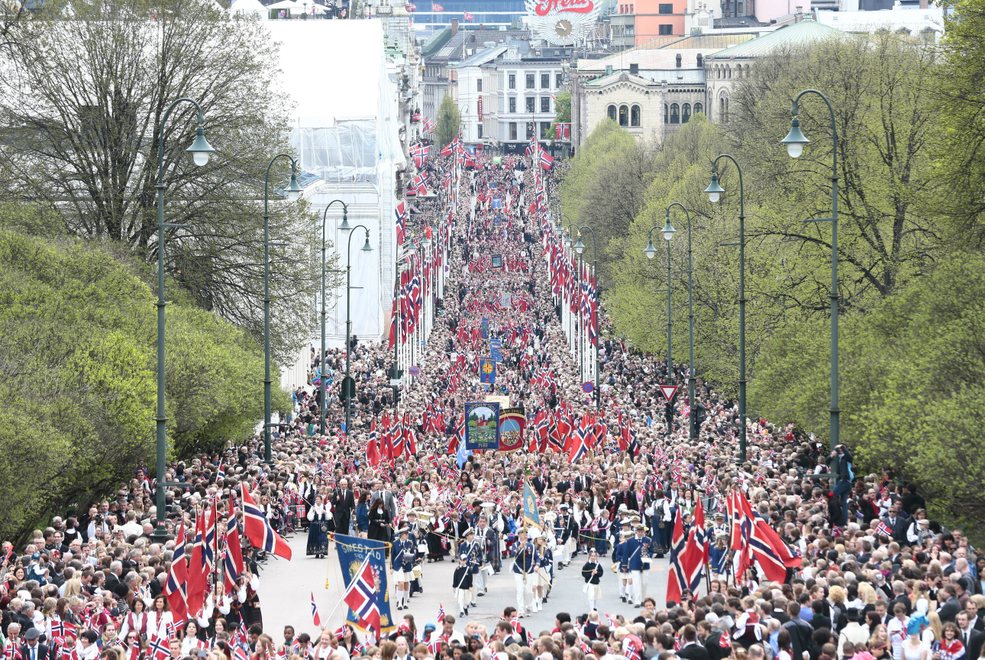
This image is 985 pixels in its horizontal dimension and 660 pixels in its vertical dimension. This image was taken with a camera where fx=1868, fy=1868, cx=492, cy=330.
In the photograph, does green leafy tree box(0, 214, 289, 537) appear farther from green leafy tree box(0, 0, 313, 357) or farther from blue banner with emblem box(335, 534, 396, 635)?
blue banner with emblem box(335, 534, 396, 635)

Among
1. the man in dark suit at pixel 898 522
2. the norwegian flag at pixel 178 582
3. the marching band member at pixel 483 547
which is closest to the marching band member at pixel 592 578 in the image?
the marching band member at pixel 483 547

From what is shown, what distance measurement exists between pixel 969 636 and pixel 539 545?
35.9 ft

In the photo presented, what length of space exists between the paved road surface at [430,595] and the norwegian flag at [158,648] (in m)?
4.77

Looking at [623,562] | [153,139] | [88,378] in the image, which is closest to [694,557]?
[623,562]

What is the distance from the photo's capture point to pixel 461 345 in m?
77.8

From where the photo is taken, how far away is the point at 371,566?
76.2 ft

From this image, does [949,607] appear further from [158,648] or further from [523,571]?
[523,571]

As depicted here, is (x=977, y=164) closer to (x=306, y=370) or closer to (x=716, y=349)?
(x=716, y=349)

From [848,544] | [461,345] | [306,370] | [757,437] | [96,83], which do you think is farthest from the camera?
[461,345]

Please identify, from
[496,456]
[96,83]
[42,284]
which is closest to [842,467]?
[496,456]

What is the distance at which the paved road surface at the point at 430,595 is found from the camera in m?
28.3

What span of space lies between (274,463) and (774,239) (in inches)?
730

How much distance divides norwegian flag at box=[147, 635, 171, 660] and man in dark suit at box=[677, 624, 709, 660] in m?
5.87

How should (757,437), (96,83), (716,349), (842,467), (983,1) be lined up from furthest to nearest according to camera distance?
(716,349) < (96,83) < (757,437) < (983,1) < (842,467)
